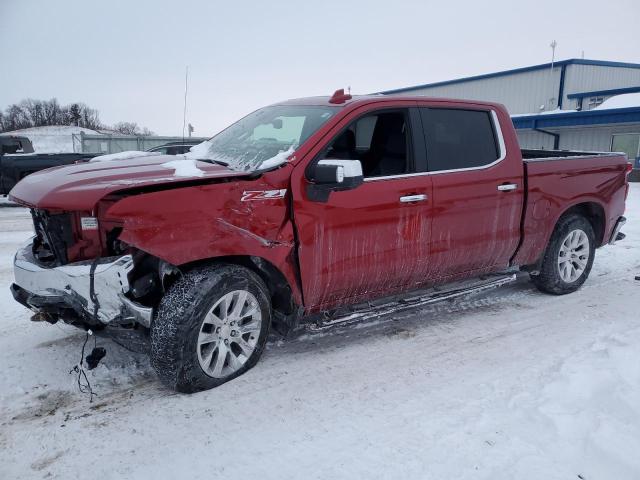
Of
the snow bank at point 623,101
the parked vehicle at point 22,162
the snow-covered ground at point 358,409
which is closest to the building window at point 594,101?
the snow bank at point 623,101

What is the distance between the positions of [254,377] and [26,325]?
2.23 m

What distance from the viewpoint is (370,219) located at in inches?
147

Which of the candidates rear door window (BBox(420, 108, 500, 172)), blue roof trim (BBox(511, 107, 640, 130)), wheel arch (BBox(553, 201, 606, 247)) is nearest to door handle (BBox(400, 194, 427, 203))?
rear door window (BBox(420, 108, 500, 172))

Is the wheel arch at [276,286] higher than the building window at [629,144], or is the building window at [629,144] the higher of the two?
the building window at [629,144]

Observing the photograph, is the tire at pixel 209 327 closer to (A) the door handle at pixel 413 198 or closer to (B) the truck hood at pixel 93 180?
(B) the truck hood at pixel 93 180

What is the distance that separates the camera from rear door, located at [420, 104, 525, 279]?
4.16 metres

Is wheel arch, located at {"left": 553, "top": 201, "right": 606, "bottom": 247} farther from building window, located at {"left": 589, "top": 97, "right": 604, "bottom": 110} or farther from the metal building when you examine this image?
building window, located at {"left": 589, "top": 97, "right": 604, "bottom": 110}

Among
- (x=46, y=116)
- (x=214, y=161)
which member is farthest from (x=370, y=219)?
(x=46, y=116)

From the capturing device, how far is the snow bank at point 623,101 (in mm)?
21078

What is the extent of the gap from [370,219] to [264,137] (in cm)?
110

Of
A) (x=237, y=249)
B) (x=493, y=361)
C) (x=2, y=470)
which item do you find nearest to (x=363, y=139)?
(x=237, y=249)

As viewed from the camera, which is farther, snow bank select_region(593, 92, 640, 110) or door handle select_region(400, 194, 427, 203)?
snow bank select_region(593, 92, 640, 110)

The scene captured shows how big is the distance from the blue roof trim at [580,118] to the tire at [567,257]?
15.6 m

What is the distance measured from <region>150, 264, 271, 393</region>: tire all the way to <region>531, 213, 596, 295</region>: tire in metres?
3.18
